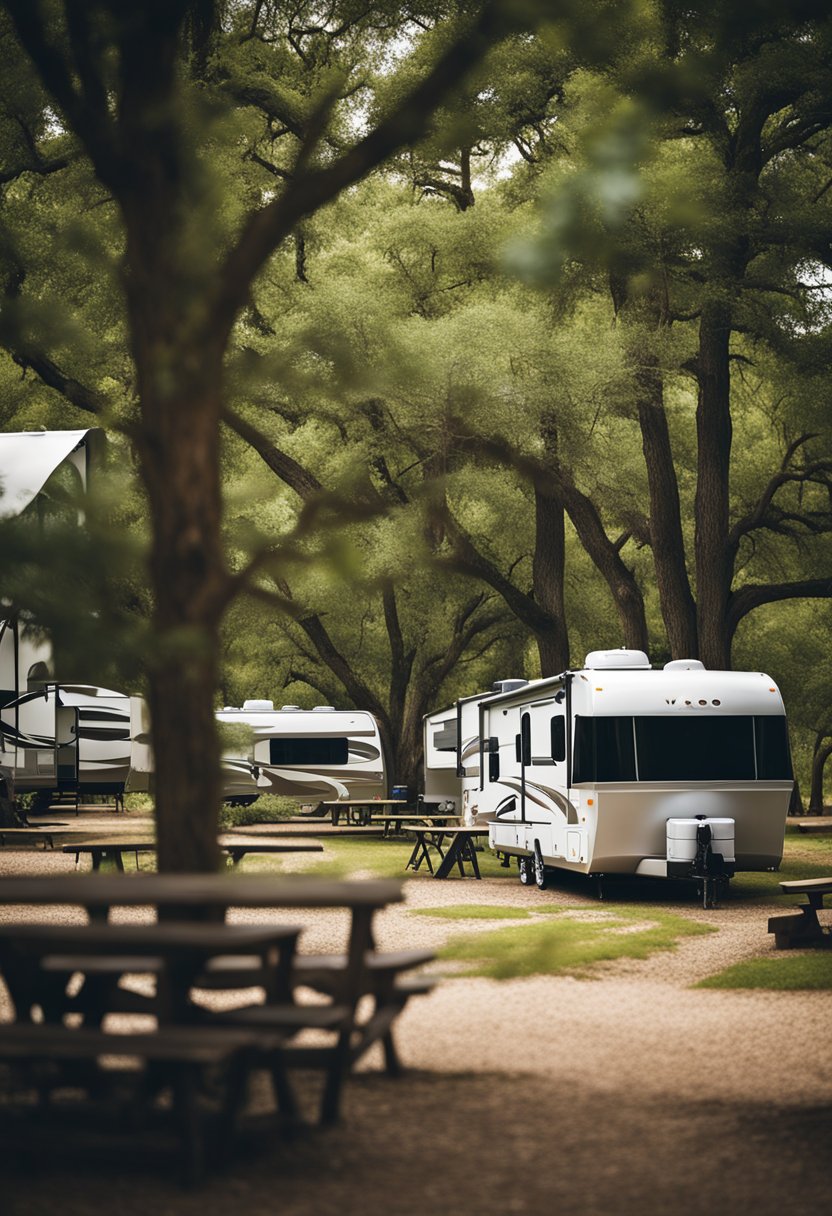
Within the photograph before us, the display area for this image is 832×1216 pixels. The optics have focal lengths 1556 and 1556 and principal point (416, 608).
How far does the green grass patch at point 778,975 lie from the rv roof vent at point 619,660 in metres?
6.10

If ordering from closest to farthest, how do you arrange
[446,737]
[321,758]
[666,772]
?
[666,772], [446,737], [321,758]

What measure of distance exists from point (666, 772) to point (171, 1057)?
11.4 meters

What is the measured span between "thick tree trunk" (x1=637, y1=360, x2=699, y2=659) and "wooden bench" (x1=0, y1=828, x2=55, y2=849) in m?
9.80

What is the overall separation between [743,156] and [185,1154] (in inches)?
763

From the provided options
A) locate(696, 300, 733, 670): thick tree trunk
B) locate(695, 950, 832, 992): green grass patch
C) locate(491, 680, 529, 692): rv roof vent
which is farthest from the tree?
locate(696, 300, 733, 670): thick tree trunk

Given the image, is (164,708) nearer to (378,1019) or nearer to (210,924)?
(210,924)

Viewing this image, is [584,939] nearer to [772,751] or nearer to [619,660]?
[772,751]

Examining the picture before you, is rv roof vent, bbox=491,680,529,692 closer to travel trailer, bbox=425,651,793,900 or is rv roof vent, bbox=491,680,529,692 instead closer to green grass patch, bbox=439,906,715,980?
travel trailer, bbox=425,651,793,900

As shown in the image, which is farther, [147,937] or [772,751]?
[772,751]

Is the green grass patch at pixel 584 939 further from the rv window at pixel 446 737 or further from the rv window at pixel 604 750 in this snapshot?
the rv window at pixel 446 737

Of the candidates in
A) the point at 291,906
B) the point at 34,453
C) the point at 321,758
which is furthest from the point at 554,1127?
the point at 321,758

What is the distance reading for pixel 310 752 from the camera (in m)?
31.9

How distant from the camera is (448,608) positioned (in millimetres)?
33531

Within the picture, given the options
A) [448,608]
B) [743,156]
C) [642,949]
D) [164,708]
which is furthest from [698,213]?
[164,708]
